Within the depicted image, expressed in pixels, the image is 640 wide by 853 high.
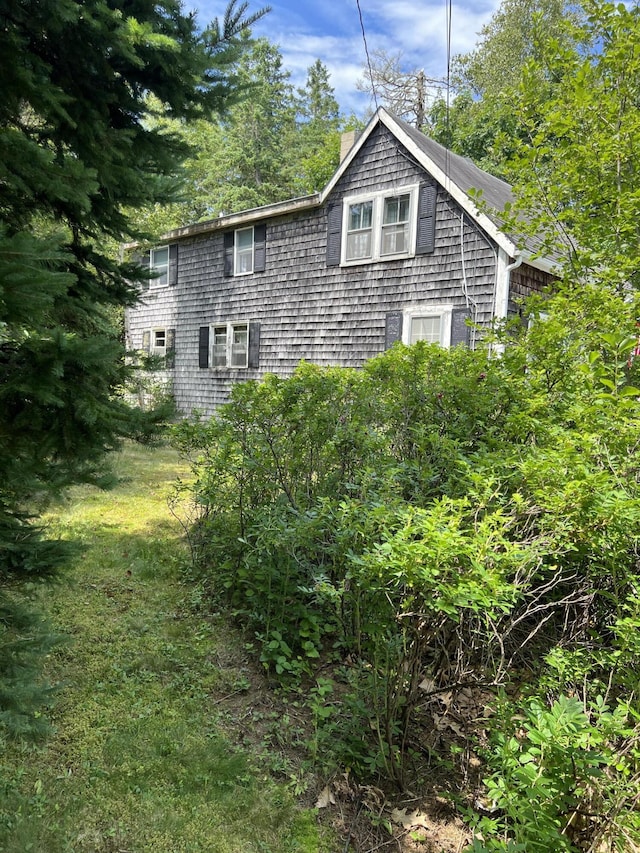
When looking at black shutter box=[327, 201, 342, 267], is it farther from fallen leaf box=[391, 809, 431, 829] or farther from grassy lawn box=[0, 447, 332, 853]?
fallen leaf box=[391, 809, 431, 829]

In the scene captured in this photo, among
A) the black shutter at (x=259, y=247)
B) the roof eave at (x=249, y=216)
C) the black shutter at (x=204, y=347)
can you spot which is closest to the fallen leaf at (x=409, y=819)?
the roof eave at (x=249, y=216)

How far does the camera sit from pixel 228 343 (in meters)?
11.9

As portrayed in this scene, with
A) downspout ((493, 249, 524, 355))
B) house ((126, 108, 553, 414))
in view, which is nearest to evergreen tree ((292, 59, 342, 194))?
house ((126, 108, 553, 414))

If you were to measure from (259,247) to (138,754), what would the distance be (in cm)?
1067

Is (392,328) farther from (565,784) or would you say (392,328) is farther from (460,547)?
(565,784)

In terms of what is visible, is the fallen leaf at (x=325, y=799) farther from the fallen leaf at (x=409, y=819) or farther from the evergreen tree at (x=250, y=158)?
the evergreen tree at (x=250, y=158)

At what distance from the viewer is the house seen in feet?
27.1

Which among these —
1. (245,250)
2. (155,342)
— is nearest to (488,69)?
(245,250)

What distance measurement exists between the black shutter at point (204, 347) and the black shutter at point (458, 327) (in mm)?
6453

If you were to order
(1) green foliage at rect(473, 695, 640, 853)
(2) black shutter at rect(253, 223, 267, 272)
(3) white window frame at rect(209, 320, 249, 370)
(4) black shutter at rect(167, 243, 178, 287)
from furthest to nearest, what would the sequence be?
(4) black shutter at rect(167, 243, 178, 287) → (3) white window frame at rect(209, 320, 249, 370) → (2) black shutter at rect(253, 223, 267, 272) → (1) green foliage at rect(473, 695, 640, 853)

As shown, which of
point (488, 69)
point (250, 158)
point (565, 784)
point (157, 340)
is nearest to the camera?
point (565, 784)


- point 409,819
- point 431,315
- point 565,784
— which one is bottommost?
point 409,819

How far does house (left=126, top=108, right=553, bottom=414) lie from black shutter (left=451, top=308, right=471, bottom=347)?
0.8 inches

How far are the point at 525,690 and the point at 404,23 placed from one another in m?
5.29
